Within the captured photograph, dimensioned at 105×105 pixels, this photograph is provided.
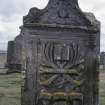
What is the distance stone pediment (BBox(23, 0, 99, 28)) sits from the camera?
7066 millimetres

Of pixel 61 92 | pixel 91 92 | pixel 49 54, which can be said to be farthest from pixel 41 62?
pixel 91 92

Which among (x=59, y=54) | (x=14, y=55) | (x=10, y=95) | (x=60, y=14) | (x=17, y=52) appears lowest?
(x=10, y=95)

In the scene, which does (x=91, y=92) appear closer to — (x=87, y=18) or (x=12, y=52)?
(x=87, y=18)

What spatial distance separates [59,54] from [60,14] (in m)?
0.78

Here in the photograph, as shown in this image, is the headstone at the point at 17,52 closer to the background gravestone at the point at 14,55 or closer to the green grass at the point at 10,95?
the background gravestone at the point at 14,55

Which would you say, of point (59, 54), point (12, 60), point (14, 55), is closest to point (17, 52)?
point (14, 55)

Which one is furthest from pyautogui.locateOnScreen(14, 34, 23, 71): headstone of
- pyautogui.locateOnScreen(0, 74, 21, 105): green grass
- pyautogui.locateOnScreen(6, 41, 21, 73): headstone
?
pyautogui.locateOnScreen(0, 74, 21, 105): green grass

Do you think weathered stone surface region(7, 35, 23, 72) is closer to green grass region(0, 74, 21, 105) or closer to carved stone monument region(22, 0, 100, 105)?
green grass region(0, 74, 21, 105)

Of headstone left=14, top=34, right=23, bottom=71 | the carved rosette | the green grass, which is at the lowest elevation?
the green grass

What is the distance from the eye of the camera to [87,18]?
23.6 feet

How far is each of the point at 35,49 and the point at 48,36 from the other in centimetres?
36

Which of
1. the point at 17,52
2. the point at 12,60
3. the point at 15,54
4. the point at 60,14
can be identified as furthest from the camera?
the point at 12,60

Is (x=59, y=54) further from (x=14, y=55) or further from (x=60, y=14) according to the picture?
(x=14, y=55)

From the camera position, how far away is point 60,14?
23.3 feet
